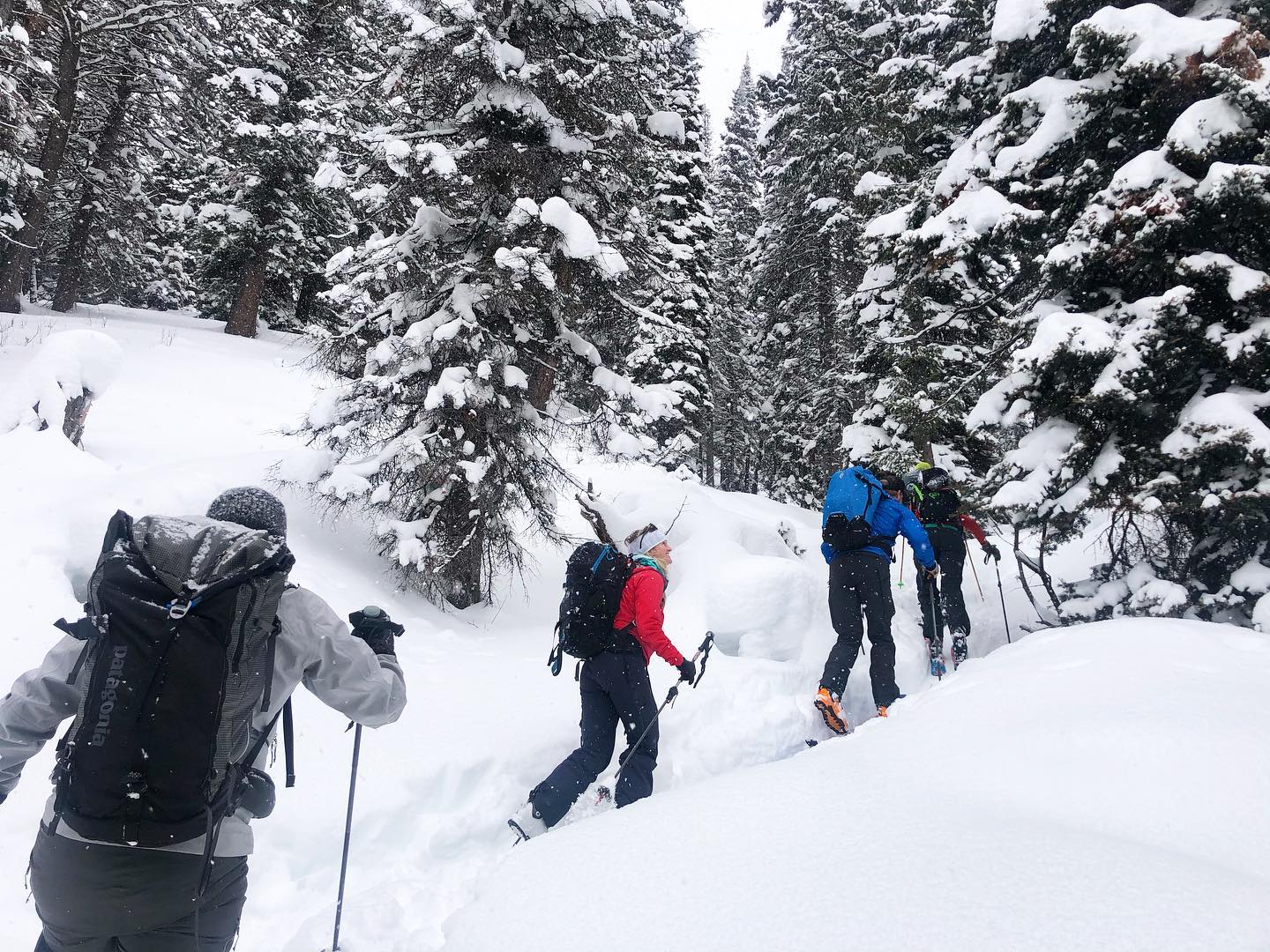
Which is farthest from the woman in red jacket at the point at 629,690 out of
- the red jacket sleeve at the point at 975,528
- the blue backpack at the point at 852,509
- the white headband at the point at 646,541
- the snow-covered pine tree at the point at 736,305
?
the snow-covered pine tree at the point at 736,305

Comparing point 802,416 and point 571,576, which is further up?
point 802,416

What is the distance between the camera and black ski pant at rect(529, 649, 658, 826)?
15.7 feet

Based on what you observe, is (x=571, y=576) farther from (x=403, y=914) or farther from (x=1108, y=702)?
(x=1108, y=702)

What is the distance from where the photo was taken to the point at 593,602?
4.76 meters

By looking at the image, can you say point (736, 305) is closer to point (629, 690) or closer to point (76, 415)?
point (76, 415)

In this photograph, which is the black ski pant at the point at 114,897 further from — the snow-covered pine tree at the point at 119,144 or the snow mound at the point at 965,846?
the snow-covered pine tree at the point at 119,144

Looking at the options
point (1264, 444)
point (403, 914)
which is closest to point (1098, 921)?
point (403, 914)

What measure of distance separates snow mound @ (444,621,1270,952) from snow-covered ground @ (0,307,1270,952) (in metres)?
0.01

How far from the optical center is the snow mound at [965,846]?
1.90 m

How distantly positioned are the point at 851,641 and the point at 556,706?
2.89 meters

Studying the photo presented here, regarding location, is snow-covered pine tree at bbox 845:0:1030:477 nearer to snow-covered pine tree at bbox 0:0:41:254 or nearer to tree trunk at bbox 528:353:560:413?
tree trunk at bbox 528:353:560:413

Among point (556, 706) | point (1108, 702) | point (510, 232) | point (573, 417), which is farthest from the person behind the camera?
point (573, 417)

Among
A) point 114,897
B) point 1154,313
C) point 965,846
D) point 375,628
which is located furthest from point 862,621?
point 114,897

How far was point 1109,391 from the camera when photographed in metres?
5.34
